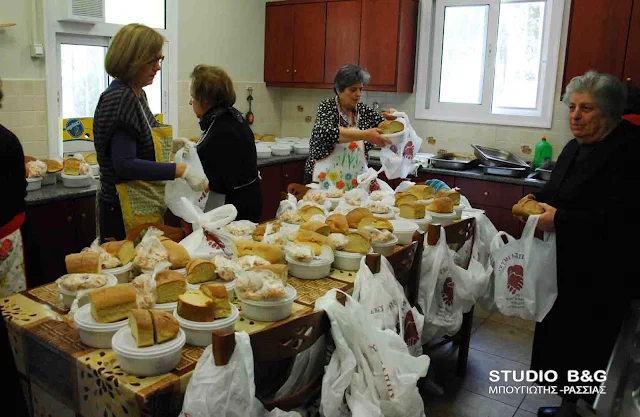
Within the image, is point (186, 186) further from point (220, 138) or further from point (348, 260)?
point (348, 260)

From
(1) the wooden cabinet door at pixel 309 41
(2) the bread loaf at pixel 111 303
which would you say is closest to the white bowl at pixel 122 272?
(2) the bread loaf at pixel 111 303

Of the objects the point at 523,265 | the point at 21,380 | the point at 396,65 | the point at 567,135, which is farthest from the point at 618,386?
the point at 396,65

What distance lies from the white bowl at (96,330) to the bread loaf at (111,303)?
0.06 feet

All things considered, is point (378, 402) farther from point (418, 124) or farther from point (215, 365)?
point (418, 124)

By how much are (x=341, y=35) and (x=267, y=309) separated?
13.5 feet

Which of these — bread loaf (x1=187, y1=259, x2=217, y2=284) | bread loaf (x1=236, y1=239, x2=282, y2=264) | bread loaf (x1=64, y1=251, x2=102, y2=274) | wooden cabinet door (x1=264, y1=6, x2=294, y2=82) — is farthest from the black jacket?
wooden cabinet door (x1=264, y1=6, x2=294, y2=82)

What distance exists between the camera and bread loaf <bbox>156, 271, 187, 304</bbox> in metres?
1.67

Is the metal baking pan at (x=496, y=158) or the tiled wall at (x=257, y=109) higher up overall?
the tiled wall at (x=257, y=109)

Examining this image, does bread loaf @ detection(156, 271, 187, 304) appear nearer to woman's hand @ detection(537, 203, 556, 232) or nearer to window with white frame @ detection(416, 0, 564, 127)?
woman's hand @ detection(537, 203, 556, 232)

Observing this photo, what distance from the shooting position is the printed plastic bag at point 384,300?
2.01 metres

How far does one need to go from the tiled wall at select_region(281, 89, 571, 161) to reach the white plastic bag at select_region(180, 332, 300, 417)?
4.00 meters

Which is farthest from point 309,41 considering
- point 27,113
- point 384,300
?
point 384,300

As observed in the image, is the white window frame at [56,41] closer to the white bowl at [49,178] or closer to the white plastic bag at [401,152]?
the white bowl at [49,178]

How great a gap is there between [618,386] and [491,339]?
231 cm
